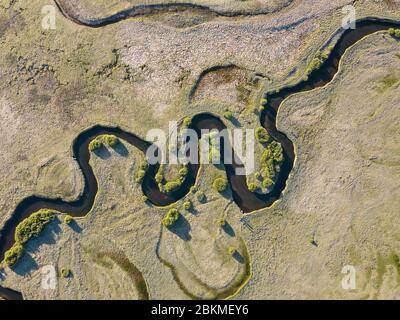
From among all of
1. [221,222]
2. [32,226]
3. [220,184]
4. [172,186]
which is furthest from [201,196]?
[32,226]

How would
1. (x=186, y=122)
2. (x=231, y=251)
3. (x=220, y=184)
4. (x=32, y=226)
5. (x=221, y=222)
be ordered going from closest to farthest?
(x=231, y=251), (x=221, y=222), (x=220, y=184), (x=32, y=226), (x=186, y=122)

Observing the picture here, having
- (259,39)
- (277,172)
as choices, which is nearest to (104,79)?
(259,39)

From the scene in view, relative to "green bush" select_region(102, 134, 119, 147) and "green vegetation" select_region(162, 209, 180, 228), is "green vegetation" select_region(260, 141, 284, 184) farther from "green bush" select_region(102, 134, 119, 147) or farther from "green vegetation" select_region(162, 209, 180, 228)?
"green bush" select_region(102, 134, 119, 147)

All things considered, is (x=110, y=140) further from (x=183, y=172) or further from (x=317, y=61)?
(x=317, y=61)

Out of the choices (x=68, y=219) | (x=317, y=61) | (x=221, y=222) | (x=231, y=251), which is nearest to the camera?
(x=231, y=251)

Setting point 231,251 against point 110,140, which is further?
point 110,140
